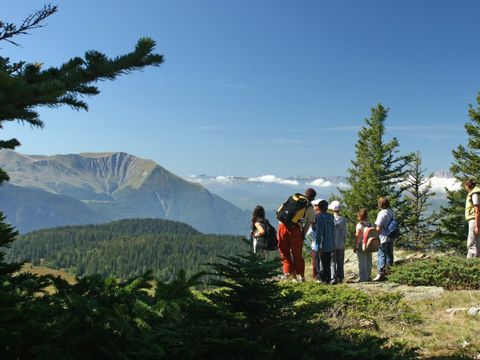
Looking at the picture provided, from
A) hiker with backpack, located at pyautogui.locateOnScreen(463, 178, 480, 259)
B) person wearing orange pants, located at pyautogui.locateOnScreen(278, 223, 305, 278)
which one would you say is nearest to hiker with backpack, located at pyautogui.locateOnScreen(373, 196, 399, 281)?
hiker with backpack, located at pyautogui.locateOnScreen(463, 178, 480, 259)

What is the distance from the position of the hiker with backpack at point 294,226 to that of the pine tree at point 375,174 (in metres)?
23.4

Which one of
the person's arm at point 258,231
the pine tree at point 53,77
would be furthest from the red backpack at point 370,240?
the pine tree at point 53,77

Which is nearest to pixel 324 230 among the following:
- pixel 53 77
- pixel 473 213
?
pixel 473 213

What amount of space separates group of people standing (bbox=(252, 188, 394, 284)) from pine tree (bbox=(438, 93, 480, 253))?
54.0 feet

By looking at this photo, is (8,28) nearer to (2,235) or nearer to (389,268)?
(2,235)

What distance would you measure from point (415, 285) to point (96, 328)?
10555 mm

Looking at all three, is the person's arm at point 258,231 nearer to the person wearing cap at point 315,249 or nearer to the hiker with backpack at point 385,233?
the person wearing cap at point 315,249

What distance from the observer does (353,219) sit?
1417 inches

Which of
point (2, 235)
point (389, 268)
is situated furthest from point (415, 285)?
point (2, 235)

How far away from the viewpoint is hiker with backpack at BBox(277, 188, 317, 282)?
11508mm

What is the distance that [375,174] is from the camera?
36219 millimetres

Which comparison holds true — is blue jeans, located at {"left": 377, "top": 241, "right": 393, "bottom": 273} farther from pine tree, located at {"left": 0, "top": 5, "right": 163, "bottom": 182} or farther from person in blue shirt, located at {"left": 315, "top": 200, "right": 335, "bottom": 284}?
pine tree, located at {"left": 0, "top": 5, "right": 163, "bottom": 182}

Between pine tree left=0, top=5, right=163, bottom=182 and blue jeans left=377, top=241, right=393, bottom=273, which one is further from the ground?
pine tree left=0, top=5, right=163, bottom=182

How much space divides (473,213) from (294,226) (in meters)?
5.90
